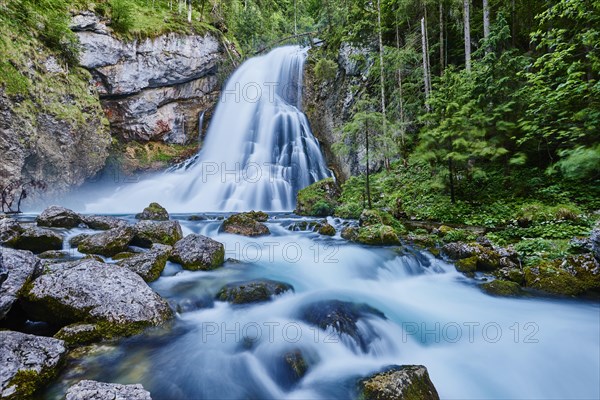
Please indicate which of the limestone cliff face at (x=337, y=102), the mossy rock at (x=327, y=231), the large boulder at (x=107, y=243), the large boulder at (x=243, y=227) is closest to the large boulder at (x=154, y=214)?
the large boulder at (x=243, y=227)

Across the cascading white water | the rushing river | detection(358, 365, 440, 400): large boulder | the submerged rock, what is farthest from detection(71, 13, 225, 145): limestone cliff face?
detection(358, 365, 440, 400): large boulder

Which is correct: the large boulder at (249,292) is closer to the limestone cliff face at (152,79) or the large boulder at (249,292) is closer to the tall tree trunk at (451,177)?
the tall tree trunk at (451,177)

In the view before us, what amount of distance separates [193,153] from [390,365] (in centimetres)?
2010

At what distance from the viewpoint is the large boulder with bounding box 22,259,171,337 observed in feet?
11.6

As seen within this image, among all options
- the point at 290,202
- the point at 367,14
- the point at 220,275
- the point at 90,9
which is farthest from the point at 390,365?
the point at 90,9

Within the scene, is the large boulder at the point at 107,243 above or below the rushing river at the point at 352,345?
above

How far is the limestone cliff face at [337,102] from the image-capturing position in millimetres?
17469

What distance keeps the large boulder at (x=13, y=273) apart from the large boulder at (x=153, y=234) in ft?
9.73

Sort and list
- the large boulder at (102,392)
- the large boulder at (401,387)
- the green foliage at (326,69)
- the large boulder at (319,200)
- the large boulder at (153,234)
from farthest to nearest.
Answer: the green foliage at (326,69), the large boulder at (319,200), the large boulder at (153,234), the large boulder at (401,387), the large boulder at (102,392)

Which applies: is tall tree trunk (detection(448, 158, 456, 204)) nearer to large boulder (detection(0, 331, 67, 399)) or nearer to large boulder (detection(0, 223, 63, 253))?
large boulder (detection(0, 331, 67, 399))

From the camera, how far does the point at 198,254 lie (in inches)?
241

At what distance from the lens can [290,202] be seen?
16359 millimetres

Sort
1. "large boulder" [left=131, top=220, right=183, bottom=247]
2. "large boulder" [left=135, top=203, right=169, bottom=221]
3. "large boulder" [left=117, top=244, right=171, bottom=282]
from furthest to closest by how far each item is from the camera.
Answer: "large boulder" [left=135, top=203, right=169, bottom=221] → "large boulder" [left=131, top=220, right=183, bottom=247] → "large boulder" [left=117, top=244, right=171, bottom=282]

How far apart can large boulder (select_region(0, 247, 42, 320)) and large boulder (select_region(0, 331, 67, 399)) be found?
881mm
